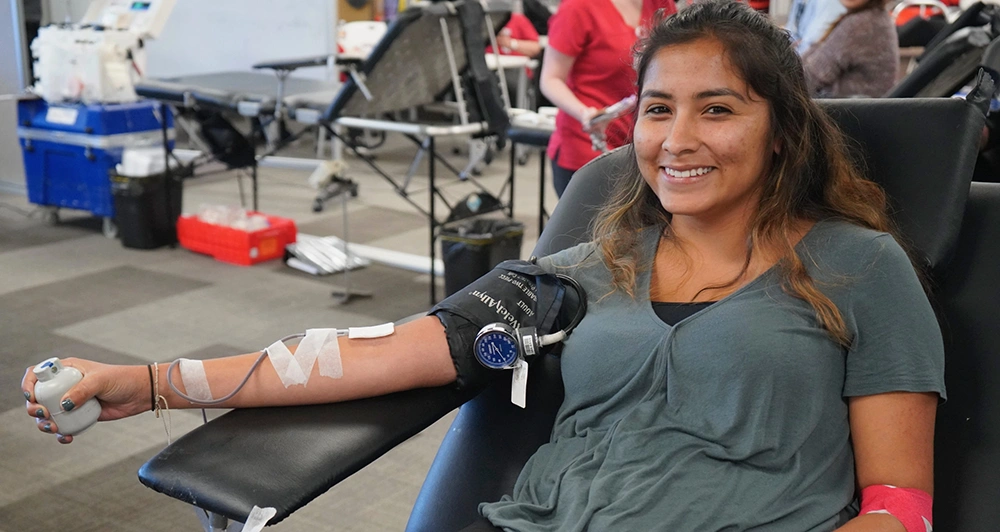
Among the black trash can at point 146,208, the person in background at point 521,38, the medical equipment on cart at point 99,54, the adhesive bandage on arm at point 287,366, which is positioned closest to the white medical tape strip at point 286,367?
the adhesive bandage on arm at point 287,366

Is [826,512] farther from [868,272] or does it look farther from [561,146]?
[561,146]

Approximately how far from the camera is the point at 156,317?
3.24 m

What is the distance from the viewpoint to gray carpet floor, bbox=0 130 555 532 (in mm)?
2062

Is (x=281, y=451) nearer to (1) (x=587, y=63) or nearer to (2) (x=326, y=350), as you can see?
(2) (x=326, y=350)

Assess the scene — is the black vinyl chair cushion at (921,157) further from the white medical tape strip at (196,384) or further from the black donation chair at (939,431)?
the white medical tape strip at (196,384)

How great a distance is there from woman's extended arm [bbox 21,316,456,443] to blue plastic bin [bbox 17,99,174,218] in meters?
3.11

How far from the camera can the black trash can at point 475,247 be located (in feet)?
10.3

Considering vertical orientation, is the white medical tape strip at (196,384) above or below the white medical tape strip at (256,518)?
above

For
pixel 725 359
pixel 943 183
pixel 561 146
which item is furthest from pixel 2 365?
pixel 943 183

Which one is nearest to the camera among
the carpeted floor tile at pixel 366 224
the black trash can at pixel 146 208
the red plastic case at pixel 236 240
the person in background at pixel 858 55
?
the person in background at pixel 858 55

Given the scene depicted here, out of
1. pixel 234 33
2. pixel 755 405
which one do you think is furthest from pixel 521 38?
pixel 755 405

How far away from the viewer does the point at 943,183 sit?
51.0 inches

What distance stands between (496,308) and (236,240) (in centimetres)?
276

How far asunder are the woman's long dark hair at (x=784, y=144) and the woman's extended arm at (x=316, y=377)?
27 cm
